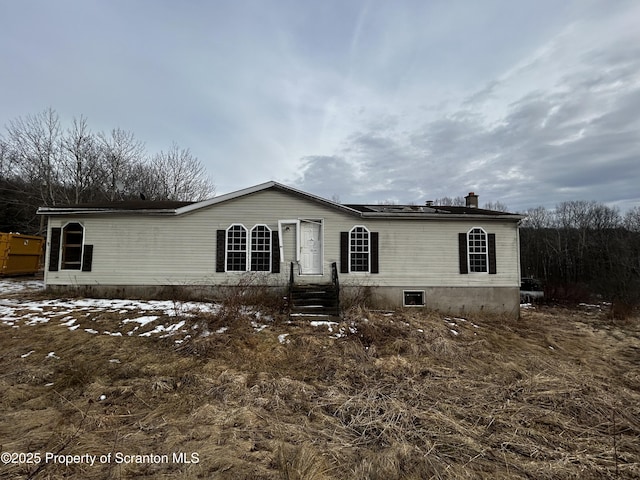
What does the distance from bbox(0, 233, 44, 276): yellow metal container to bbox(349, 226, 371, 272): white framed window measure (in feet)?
51.7

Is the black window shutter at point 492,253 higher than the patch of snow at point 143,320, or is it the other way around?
the black window shutter at point 492,253

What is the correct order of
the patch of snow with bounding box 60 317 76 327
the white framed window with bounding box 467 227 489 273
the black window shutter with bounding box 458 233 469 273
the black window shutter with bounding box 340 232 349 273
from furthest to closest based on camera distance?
1. the white framed window with bounding box 467 227 489 273
2. the black window shutter with bounding box 458 233 469 273
3. the black window shutter with bounding box 340 232 349 273
4. the patch of snow with bounding box 60 317 76 327

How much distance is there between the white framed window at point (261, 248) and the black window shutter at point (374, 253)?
13.0 feet

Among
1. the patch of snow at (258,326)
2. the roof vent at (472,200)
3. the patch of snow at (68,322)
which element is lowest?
the patch of snow at (258,326)

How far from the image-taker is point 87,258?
1211cm

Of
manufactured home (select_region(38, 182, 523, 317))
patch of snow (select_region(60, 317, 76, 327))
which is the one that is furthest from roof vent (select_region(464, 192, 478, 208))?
patch of snow (select_region(60, 317, 76, 327))

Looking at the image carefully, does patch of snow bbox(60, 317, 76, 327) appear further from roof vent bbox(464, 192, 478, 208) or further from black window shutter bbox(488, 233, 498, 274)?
roof vent bbox(464, 192, 478, 208)

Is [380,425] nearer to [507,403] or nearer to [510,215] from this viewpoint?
[507,403]

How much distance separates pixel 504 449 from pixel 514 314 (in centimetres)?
1039

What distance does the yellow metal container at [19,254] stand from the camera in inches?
597

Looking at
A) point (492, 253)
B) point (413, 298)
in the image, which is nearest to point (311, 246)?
point (413, 298)

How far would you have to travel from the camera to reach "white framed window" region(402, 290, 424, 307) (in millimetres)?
12594

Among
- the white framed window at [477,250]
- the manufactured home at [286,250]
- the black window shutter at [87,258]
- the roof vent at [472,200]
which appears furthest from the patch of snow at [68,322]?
the roof vent at [472,200]

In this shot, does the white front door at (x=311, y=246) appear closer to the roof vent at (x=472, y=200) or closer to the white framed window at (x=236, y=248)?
the white framed window at (x=236, y=248)
